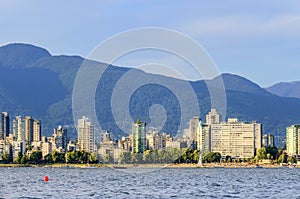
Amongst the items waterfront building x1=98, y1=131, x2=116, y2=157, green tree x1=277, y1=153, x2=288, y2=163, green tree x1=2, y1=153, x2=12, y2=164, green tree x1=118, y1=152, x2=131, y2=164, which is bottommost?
green tree x1=2, y1=153, x2=12, y2=164

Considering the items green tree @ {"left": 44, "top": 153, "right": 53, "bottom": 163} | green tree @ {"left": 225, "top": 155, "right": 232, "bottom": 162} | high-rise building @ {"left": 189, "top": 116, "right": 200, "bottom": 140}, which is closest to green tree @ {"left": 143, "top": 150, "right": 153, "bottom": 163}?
high-rise building @ {"left": 189, "top": 116, "right": 200, "bottom": 140}

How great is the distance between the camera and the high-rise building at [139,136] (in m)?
124

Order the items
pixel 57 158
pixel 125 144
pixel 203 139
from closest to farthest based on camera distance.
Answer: pixel 125 144, pixel 57 158, pixel 203 139

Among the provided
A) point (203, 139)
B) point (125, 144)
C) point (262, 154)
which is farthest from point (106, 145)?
point (262, 154)

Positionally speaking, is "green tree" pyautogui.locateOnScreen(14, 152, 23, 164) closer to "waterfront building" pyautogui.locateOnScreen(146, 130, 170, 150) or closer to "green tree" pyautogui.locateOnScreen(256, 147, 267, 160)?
"waterfront building" pyautogui.locateOnScreen(146, 130, 170, 150)

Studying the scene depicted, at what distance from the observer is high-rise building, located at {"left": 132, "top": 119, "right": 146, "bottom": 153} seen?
124000 mm

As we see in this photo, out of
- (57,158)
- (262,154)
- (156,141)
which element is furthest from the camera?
(262,154)

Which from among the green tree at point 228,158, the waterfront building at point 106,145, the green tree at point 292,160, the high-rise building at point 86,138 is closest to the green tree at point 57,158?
the high-rise building at point 86,138

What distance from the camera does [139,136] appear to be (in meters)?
141

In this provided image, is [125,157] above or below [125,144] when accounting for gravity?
below

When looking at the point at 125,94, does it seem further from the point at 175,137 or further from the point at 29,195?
the point at 175,137

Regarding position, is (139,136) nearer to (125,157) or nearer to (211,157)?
(125,157)

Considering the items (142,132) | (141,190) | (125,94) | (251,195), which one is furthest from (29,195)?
(142,132)

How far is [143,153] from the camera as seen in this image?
485 ft
